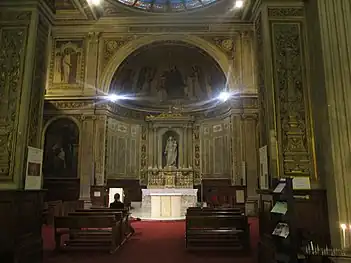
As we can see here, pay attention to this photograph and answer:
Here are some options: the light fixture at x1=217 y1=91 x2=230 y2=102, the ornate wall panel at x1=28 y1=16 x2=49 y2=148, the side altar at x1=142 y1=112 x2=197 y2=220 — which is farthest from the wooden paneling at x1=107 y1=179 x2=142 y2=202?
the ornate wall panel at x1=28 y1=16 x2=49 y2=148

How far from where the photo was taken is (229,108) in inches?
545

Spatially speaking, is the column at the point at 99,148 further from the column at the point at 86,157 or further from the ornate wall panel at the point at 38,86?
the ornate wall panel at the point at 38,86

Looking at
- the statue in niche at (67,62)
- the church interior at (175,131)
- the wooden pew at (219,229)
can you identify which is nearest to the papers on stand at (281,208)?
the church interior at (175,131)

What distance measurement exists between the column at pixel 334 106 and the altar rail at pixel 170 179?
947cm

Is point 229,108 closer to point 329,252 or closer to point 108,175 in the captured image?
point 108,175

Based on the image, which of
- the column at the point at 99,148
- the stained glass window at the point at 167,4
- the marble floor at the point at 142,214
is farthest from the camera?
the stained glass window at the point at 167,4

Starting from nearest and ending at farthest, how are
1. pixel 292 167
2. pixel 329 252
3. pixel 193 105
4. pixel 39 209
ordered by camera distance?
pixel 329 252, pixel 292 167, pixel 39 209, pixel 193 105

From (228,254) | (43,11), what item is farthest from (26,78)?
(228,254)

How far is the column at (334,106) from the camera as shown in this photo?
4.47 m

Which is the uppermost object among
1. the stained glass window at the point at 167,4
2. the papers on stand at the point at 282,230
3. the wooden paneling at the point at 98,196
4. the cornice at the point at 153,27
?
the stained glass window at the point at 167,4

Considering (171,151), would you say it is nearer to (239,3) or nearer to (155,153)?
(155,153)

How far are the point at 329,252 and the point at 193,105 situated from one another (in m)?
12.4

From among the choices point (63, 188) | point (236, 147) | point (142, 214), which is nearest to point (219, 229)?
point (142, 214)

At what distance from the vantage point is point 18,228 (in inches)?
191
